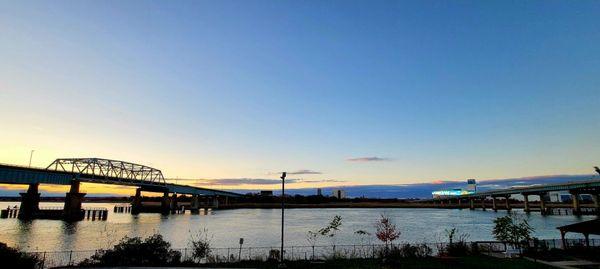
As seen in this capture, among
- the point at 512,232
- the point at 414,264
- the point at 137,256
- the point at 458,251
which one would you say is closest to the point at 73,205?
the point at 137,256

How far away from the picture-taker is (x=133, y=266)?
95.2 ft

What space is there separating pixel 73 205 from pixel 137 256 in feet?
353

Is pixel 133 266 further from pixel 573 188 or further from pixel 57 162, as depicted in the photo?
pixel 573 188

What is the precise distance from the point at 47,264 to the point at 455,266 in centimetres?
3677

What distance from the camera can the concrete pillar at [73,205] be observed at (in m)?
117

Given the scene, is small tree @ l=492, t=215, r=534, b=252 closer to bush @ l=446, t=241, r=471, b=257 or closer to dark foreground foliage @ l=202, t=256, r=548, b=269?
bush @ l=446, t=241, r=471, b=257

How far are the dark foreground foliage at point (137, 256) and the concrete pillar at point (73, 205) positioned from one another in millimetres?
102043

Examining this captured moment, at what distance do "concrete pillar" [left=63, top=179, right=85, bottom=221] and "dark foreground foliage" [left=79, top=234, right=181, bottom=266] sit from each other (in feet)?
335

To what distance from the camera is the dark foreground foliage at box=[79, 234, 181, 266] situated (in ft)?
99.2

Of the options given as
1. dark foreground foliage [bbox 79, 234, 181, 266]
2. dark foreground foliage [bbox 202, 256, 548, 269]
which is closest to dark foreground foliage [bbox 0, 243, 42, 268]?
dark foreground foliage [bbox 79, 234, 181, 266]


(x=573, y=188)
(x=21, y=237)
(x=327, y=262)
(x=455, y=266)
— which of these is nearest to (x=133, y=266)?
(x=327, y=262)

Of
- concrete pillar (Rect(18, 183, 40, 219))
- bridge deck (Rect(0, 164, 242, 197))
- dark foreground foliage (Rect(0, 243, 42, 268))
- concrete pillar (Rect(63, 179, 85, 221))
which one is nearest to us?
dark foreground foliage (Rect(0, 243, 42, 268))

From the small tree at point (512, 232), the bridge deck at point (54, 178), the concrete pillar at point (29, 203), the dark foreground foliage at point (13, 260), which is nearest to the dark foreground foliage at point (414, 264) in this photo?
the small tree at point (512, 232)

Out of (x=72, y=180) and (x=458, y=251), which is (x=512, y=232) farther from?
(x=72, y=180)
